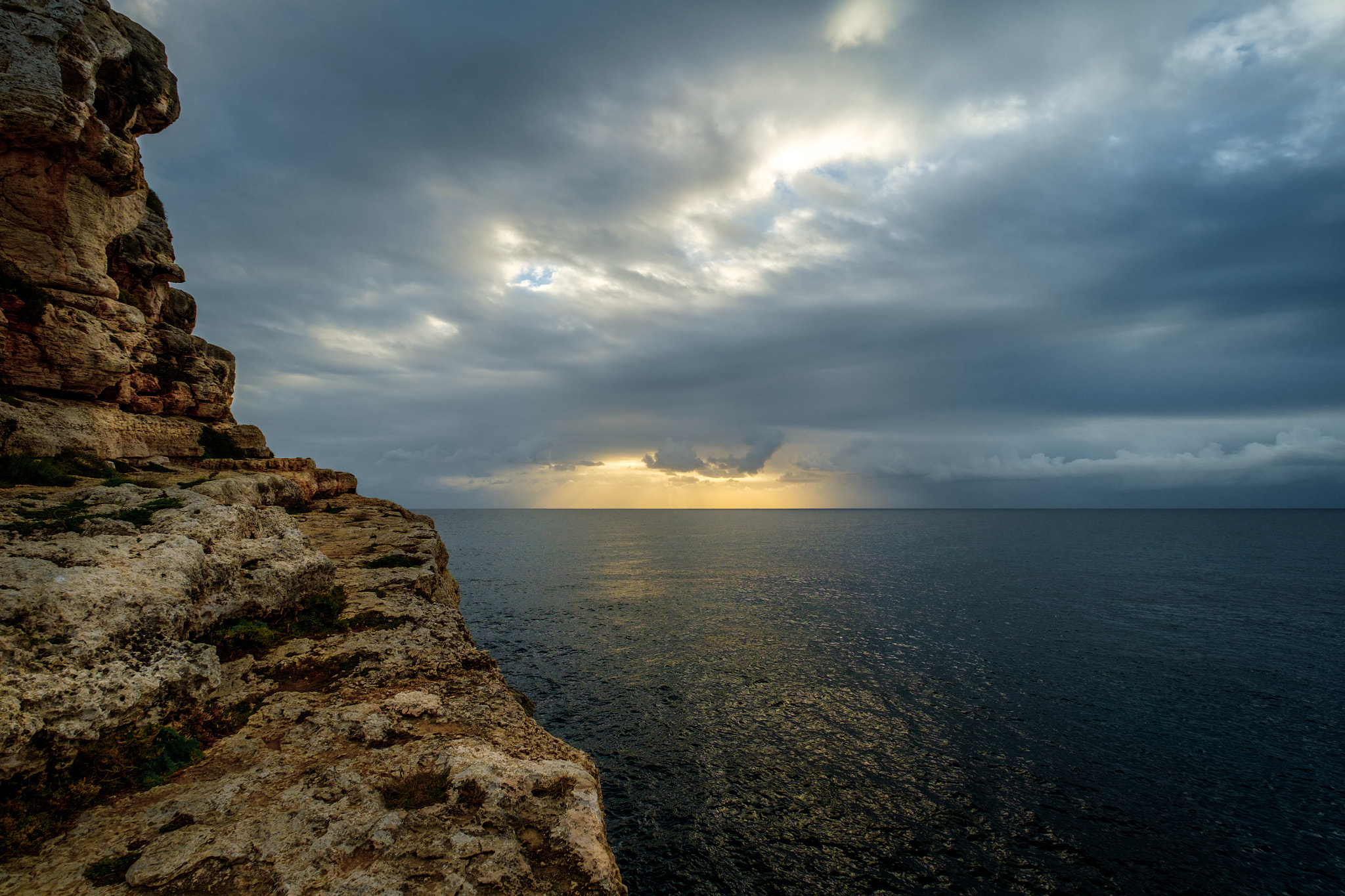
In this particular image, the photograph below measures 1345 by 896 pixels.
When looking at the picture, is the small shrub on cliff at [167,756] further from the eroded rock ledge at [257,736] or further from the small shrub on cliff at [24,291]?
the small shrub on cliff at [24,291]

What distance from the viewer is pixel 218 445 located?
34.0m

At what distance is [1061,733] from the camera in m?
28.5

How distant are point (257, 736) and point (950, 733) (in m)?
30.0

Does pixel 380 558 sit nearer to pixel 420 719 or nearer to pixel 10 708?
pixel 420 719

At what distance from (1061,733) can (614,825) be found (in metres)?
23.4

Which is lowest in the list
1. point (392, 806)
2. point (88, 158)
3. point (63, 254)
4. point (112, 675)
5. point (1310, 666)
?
point (1310, 666)

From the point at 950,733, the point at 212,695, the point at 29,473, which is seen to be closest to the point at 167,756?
the point at 212,695

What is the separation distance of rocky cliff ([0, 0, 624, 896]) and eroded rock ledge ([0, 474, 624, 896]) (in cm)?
4

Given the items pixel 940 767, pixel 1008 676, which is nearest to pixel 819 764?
pixel 940 767

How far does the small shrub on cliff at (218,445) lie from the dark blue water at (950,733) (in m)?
21.7

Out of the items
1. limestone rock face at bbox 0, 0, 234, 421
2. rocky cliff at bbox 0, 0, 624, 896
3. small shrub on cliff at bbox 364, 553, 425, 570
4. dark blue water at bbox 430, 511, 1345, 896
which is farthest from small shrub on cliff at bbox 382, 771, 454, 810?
limestone rock face at bbox 0, 0, 234, 421

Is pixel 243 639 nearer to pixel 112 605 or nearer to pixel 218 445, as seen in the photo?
pixel 112 605

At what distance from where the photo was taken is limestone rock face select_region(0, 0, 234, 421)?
22094 millimetres

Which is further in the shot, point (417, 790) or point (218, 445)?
point (218, 445)
